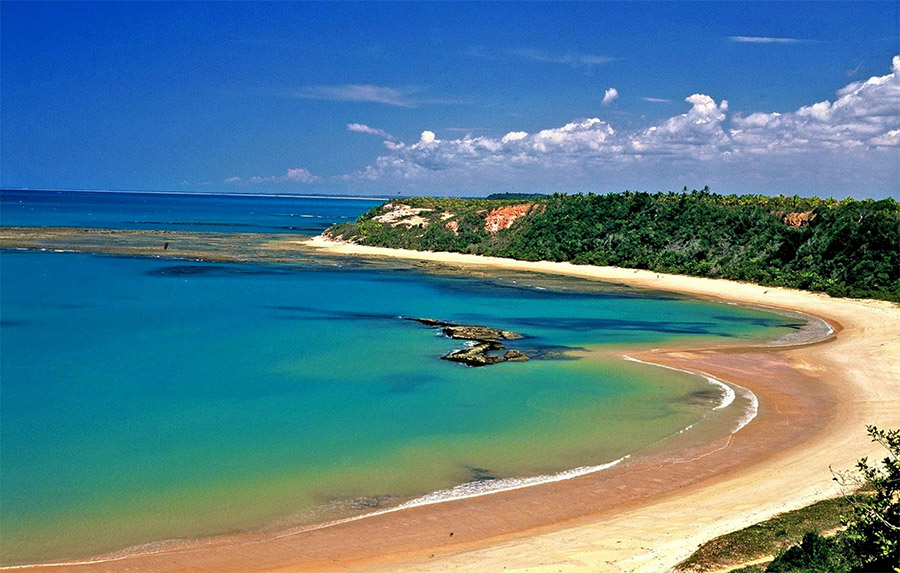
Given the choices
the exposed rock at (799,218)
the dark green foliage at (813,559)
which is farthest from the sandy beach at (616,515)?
the exposed rock at (799,218)

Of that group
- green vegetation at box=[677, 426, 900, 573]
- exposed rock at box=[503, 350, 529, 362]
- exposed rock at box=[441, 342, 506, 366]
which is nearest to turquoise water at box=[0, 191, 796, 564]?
exposed rock at box=[503, 350, 529, 362]

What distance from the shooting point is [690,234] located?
201ft

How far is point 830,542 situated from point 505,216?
6878 cm

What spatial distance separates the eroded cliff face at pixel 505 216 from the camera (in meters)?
76.9

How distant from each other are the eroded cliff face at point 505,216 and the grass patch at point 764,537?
2532 inches

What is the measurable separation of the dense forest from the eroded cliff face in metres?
0.12

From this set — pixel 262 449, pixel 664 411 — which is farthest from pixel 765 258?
pixel 262 449

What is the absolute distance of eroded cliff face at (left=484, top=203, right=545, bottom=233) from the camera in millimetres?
76938

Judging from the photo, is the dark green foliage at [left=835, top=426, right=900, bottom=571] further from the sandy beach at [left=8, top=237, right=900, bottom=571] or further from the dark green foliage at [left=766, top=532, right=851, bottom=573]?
the sandy beach at [left=8, top=237, right=900, bottom=571]

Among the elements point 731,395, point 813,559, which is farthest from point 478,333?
point 813,559

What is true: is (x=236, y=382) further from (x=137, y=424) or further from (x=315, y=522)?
(x=315, y=522)

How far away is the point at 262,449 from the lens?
17359 mm

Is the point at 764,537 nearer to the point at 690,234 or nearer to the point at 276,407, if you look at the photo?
the point at 276,407

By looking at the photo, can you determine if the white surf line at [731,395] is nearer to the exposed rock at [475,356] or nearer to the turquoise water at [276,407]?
the turquoise water at [276,407]
